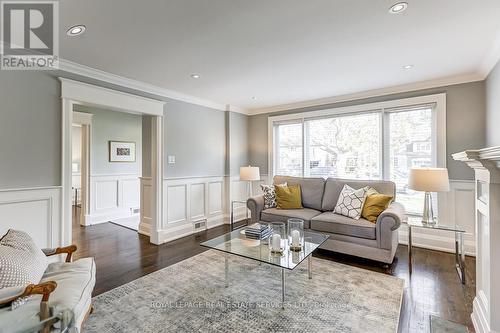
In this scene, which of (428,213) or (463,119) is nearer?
(428,213)

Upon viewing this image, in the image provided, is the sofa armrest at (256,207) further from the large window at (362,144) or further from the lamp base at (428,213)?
the lamp base at (428,213)

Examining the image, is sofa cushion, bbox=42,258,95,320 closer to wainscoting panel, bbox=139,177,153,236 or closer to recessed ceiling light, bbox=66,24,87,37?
recessed ceiling light, bbox=66,24,87,37

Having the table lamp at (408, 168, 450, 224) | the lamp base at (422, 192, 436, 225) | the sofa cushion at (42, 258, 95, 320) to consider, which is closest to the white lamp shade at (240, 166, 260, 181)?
the table lamp at (408, 168, 450, 224)

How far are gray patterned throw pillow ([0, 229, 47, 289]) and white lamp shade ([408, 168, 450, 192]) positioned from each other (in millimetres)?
3682

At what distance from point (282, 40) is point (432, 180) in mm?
2313

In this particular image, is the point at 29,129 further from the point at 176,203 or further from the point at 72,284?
the point at 176,203

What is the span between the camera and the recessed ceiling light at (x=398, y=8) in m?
1.78

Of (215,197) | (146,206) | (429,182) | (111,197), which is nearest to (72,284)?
(146,206)

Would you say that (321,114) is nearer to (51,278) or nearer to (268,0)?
(268,0)

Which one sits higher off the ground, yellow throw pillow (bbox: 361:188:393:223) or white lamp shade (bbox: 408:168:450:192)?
white lamp shade (bbox: 408:168:450:192)

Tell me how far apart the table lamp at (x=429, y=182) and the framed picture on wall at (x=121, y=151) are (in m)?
5.57

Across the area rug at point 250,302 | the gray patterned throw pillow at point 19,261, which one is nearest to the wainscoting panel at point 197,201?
the area rug at point 250,302

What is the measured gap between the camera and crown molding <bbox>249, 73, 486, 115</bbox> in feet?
10.8

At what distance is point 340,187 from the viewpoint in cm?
378
